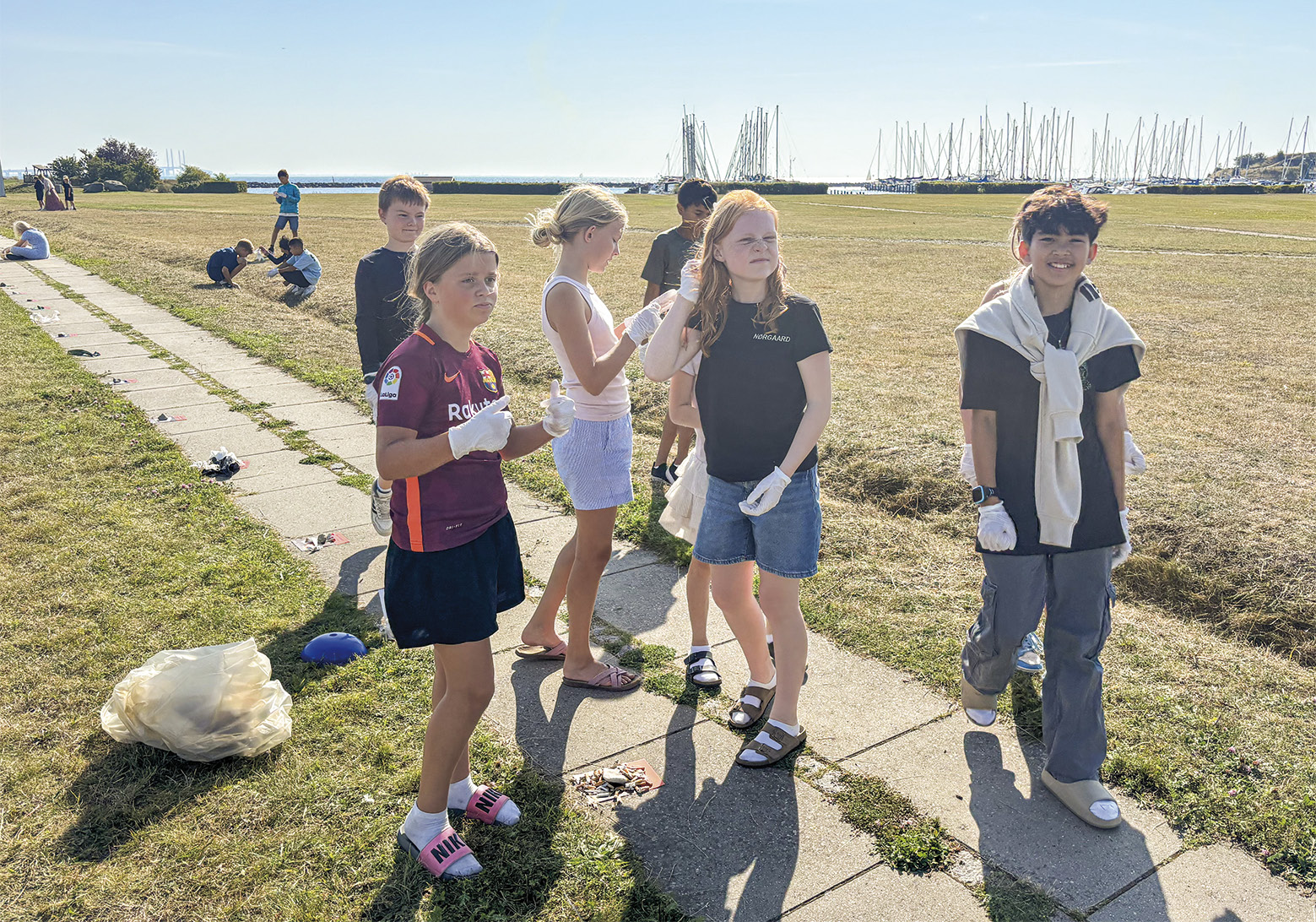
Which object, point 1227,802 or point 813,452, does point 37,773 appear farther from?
point 1227,802

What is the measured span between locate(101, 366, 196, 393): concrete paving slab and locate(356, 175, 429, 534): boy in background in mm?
5776

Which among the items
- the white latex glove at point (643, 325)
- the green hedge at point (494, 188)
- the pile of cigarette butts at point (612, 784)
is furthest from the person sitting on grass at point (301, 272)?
the green hedge at point (494, 188)

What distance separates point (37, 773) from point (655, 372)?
2672mm

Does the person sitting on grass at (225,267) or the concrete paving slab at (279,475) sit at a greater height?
the person sitting on grass at (225,267)

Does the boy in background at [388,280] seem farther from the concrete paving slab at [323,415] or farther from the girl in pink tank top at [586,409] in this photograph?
the concrete paving slab at [323,415]

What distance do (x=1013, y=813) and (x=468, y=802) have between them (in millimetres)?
1832

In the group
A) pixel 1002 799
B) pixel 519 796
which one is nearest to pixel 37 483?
pixel 519 796

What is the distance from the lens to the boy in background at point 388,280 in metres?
4.95

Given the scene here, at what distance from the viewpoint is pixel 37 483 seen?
22.0 feet

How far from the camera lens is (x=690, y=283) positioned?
11.2 feet

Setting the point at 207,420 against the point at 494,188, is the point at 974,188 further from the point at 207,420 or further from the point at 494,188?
the point at 207,420

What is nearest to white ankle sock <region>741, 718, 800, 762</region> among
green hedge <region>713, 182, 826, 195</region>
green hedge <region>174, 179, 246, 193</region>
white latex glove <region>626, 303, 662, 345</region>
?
white latex glove <region>626, 303, 662, 345</region>

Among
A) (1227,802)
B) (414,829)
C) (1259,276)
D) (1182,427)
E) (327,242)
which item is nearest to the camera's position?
(414,829)

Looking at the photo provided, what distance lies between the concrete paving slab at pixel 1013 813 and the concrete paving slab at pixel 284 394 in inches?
291
